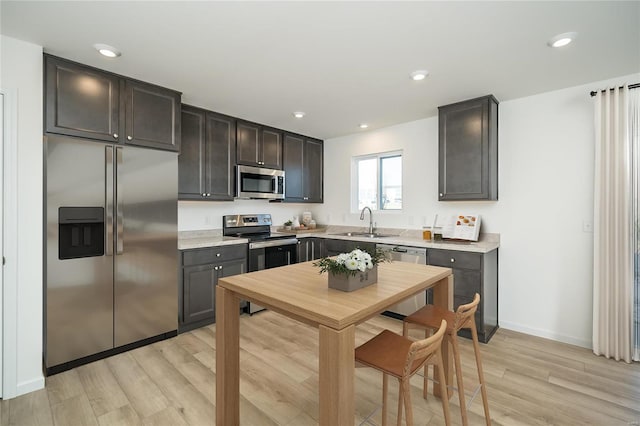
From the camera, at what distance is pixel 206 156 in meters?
3.57

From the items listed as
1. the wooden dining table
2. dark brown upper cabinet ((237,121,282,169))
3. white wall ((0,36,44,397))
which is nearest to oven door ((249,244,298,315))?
dark brown upper cabinet ((237,121,282,169))

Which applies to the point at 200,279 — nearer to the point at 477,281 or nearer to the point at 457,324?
the point at 457,324

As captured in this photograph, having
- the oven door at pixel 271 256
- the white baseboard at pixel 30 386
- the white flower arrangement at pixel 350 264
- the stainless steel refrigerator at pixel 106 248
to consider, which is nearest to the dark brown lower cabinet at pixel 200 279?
the stainless steel refrigerator at pixel 106 248

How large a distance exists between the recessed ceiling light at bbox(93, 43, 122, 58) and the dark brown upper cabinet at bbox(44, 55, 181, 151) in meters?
0.34

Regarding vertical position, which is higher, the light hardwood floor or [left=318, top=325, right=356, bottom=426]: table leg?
[left=318, top=325, right=356, bottom=426]: table leg

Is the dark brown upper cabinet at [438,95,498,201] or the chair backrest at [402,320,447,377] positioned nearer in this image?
the chair backrest at [402,320,447,377]

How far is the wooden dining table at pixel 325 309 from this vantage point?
1.21m

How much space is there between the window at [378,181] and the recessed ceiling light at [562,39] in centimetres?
223

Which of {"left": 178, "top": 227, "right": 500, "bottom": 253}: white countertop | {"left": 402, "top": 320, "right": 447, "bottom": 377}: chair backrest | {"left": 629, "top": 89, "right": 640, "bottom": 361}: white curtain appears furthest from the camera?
{"left": 178, "top": 227, "right": 500, "bottom": 253}: white countertop

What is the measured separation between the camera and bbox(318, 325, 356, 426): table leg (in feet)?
3.91

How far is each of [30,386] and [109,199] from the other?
4.75 ft

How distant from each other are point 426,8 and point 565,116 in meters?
2.17

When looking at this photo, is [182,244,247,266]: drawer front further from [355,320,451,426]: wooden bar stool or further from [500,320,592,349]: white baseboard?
[500,320,592,349]: white baseboard

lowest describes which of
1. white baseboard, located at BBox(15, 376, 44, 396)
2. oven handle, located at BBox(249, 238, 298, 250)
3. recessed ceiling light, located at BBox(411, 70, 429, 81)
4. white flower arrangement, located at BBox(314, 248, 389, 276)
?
white baseboard, located at BBox(15, 376, 44, 396)
